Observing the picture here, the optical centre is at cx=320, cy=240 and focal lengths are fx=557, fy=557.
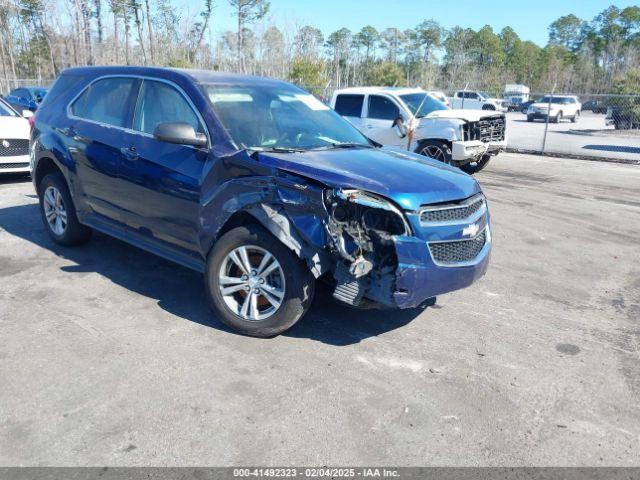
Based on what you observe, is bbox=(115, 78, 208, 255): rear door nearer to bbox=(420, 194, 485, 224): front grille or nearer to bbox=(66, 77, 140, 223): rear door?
bbox=(66, 77, 140, 223): rear door

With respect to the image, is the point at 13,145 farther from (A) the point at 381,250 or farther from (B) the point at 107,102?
(A) the point at 381,250

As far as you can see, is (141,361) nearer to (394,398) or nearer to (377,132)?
(394,398)

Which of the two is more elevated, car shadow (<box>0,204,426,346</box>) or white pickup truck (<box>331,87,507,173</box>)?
white pickup truck (<box>331,87,507,173</box>)

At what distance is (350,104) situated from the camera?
13148mm

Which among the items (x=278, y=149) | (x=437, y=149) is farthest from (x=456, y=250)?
(x=437, y=149)

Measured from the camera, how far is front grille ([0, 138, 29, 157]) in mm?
9602

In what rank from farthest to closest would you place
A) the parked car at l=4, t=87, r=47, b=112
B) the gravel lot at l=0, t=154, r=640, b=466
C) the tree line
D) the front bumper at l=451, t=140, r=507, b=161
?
the tree line < the parked car at l=4, t=87, r=47, b=112 < the front bumper at l=451, t=140, r=507, b=161 < the gravel lot at l=0, t=154, r=640, b=466

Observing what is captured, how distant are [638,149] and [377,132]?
10.5 metres

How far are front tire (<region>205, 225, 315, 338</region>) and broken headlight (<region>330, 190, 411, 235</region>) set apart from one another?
45 cm

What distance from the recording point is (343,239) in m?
3.60

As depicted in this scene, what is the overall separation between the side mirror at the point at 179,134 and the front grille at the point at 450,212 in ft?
5.85

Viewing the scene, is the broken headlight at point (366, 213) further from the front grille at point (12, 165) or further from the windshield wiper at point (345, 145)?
the front grille at point (12, 165)

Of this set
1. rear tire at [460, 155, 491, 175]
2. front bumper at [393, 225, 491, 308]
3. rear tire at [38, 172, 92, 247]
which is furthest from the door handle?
rear tire at [460, 155, 491, 175]

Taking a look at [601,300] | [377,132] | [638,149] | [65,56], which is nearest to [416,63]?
[65,56]
